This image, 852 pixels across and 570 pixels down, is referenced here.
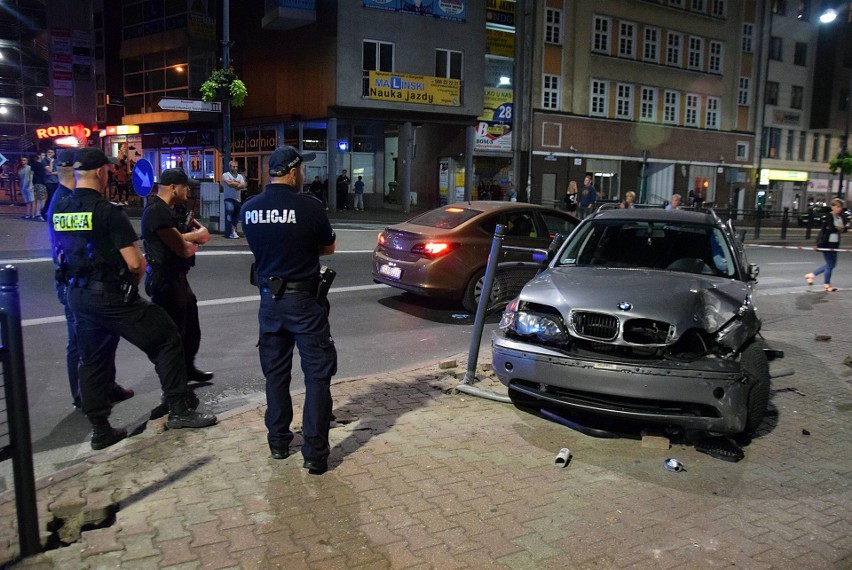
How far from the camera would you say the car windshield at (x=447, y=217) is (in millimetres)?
9312

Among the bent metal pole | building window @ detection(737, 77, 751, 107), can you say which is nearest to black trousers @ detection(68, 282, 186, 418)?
the bent metal pole

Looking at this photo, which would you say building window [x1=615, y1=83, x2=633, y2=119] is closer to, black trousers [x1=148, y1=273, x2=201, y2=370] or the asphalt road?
the asphalt road

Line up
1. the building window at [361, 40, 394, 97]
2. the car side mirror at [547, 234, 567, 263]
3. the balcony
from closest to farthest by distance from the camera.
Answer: the car side mirror at [547, 234, 567, 263], the balcony, the building window at [361, 40, 394, 97]

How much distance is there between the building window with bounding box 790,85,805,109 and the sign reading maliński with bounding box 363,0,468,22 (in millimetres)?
29390

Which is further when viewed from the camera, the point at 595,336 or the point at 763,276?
the point at 763,276

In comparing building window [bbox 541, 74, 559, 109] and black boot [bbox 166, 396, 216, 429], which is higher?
building window [bbox 541, 74, 559, 109]

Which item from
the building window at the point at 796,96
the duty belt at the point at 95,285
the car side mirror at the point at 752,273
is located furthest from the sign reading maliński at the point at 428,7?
the building window at the point at 796,96

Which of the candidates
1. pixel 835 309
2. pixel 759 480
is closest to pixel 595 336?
pixel 759 480

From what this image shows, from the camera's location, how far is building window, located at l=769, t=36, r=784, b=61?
46250 millimetres

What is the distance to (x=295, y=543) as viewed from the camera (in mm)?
3260

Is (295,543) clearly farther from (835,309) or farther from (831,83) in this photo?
(831,83)

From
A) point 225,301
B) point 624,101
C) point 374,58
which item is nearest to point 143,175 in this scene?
point 225,301

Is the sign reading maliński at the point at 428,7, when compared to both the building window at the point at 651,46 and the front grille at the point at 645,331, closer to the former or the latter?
the building window at the point at 651,46

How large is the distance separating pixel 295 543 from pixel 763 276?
13873 mm
